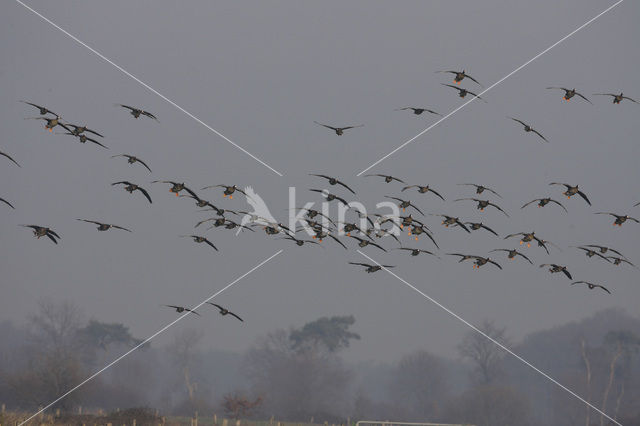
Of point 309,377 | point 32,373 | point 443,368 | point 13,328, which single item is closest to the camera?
point 32,373

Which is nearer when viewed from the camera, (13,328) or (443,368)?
(443,368)

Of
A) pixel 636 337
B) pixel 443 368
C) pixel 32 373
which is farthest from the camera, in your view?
pixel 443 368

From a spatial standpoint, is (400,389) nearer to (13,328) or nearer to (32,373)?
(32,373)

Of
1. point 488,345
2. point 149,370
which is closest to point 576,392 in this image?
point 488,345

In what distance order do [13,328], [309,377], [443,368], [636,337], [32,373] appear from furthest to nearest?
1. [13,328]
2. [443,368]
3. [636,337]
4. [309,377]
5. [32,373]

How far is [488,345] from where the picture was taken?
161750 millimetres

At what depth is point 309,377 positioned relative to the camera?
5335 inches

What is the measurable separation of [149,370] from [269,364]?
30.9 metres

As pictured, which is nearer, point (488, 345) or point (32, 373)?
point (32, 373)

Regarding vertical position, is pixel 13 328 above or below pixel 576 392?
above

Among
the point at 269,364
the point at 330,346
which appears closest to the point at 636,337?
the point at 330,346

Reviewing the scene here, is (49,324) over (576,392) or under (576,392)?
over

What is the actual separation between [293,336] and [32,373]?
62805mm

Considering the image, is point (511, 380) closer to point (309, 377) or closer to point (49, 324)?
point (309, 377)
